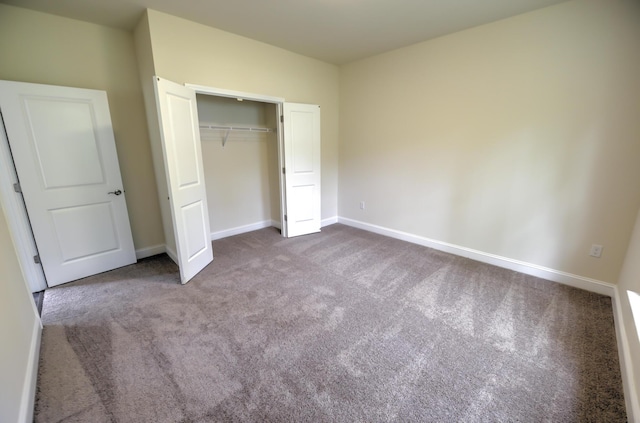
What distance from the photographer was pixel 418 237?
3.84 m

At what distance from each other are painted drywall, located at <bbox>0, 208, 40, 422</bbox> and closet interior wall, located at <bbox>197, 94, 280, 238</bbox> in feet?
7.27

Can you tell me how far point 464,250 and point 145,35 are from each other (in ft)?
14.6

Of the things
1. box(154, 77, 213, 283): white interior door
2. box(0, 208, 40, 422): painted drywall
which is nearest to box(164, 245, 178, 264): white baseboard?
box(154, 77, 213, 283): white interior door

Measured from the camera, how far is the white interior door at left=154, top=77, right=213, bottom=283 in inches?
98.3

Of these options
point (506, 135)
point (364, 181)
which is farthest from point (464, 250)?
point (364, 181)

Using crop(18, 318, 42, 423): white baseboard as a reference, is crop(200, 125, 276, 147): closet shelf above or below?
above

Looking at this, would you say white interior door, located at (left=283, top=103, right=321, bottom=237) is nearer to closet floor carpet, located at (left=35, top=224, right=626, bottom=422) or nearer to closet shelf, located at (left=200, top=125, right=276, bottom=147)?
closet shelf, located at (left=200, top=125, right=276, bottom=147)

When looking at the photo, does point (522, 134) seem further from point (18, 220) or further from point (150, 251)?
point (18, 220)

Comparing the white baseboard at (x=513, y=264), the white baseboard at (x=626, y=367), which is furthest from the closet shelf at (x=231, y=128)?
the white baseboard at (x=626, y=367)

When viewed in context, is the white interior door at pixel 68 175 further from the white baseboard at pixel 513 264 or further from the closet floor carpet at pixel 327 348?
the white baseboard at pixel 513 264

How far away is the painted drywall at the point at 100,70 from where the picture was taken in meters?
2.42

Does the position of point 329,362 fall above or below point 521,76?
below

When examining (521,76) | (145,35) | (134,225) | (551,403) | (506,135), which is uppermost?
(145,35)

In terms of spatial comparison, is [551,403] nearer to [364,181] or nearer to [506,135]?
[506,135]
